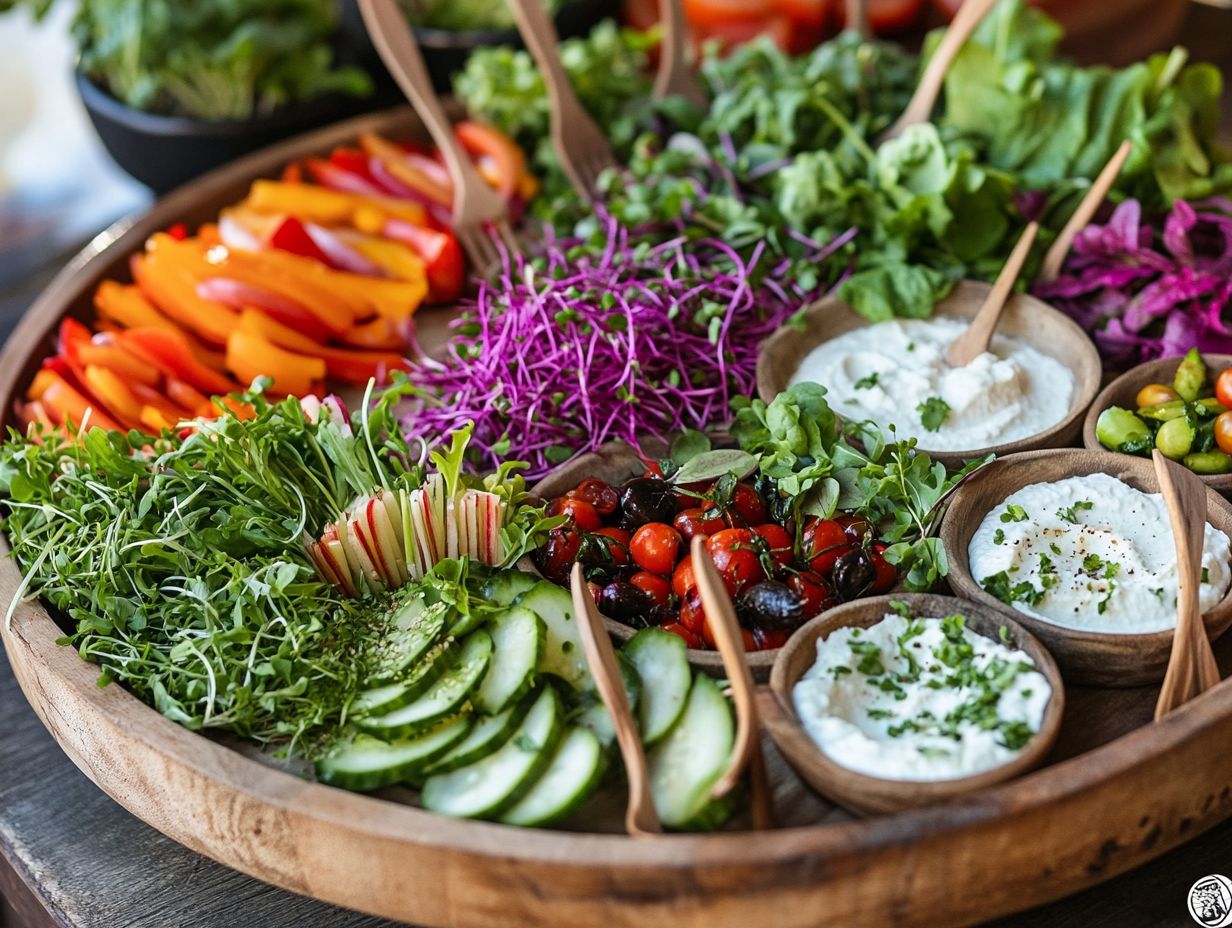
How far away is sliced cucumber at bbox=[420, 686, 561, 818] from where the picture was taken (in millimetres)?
2008

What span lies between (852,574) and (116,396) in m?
1.82

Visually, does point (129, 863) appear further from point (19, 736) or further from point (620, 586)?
point (620, 586)

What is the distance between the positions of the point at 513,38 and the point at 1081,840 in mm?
3490

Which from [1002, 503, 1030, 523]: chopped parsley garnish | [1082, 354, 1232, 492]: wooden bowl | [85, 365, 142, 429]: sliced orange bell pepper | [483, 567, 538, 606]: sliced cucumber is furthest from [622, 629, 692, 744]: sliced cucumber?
[85, 365, 142, 429]: sliced orange bell pepper

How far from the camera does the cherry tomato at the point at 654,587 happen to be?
2.41m

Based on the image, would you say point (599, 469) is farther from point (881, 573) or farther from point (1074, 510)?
point (1074, 510)

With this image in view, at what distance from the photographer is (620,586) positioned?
2.39m

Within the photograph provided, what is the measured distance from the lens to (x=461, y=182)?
374 cm

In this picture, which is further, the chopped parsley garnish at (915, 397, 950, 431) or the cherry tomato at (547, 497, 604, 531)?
the chopped parsley garnish at (915, 397, 950, 431)

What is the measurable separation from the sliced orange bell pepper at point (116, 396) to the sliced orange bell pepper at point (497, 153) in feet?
4.29

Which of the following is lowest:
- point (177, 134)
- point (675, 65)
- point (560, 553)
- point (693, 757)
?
point (693, 757)

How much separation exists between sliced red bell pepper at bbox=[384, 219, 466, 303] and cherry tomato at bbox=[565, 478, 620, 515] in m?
1.16

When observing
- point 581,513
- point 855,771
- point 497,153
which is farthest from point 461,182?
point 855,771

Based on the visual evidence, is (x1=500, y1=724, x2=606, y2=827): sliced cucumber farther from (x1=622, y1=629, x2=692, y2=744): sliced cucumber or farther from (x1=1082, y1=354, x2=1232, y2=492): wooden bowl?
(x1=1082, y1=354, x2=1232, y2=492): wooden bowl
